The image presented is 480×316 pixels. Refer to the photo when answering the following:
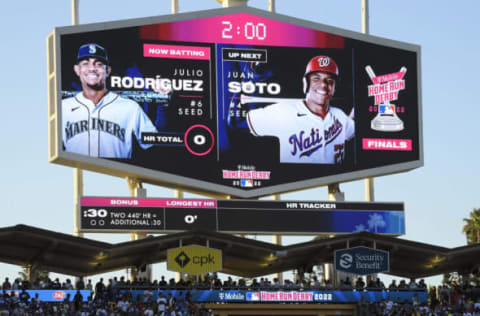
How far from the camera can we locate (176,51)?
44719mm

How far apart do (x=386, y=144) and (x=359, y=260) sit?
14.4ft

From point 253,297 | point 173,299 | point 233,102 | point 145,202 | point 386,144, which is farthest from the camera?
point 386,144

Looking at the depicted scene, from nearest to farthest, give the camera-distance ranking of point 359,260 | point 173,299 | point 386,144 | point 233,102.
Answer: point 173,299, point 359,260, point 233,102, point 386,144

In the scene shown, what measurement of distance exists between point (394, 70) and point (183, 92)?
7845 millimetres

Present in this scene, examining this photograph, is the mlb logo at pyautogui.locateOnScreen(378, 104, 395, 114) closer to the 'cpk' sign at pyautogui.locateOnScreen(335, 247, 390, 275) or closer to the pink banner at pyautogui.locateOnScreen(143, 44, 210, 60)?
the 'cpk' sign at pyautogui.locateOnScreen(335, 247, 390, 275)

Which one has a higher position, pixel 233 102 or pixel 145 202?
pixel 233 102

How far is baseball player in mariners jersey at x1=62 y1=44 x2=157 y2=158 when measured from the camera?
42.8 meters

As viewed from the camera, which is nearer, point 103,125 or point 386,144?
point 103,125

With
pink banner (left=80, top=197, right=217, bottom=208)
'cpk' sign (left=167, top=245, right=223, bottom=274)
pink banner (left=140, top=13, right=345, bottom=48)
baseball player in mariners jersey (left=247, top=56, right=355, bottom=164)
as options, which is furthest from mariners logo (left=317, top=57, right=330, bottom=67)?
'cpk' sign (left=167, top=245, right=223, bottom=274)

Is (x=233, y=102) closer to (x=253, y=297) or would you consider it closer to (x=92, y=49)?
(x=92, y=49)

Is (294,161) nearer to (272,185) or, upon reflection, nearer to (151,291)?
(272,185)

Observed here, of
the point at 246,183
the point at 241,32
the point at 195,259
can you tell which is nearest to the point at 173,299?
the point at 195,259

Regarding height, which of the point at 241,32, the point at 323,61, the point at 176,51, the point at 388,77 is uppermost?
the point at 241,32

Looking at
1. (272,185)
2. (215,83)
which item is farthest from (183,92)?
(272,185)
